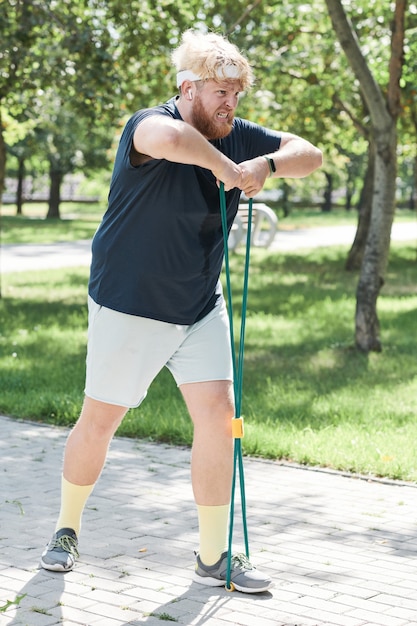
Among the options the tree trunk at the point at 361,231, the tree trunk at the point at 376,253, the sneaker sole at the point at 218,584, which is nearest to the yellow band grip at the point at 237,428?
the sneaker sole at the point at 218,584

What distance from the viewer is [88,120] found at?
1421 cm

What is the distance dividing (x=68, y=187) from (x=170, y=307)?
226 ft

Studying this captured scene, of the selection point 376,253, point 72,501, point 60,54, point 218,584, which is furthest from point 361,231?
point 218,584

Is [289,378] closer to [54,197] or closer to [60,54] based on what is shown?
[60,54]

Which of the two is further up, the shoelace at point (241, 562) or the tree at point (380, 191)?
the tree at point (380, 191)

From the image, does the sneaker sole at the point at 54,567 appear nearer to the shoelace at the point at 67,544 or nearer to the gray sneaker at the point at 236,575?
the shoelace at the point at 67,544

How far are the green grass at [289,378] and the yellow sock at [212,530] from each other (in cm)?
226

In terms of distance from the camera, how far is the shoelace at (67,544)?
14.5 ft

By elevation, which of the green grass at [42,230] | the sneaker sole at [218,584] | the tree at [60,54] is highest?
the tree at [60,54]

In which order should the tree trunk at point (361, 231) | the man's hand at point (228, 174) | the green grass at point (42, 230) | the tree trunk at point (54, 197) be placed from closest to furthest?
1. the man's hand at point (228, 174)
2. the tree trunk at point (361, 231)
3. the green grass at point (42, 230)
4. the tree trunk at point (54, 197)

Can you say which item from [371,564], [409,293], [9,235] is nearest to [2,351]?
[371,564]

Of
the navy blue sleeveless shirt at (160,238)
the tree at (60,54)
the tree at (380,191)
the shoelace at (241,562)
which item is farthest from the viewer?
the tree at (60,54)

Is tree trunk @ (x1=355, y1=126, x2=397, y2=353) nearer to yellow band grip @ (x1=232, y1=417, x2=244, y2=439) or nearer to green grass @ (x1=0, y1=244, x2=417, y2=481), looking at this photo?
green grass @ (x1=0, y1=244, x2=417, y2=481)

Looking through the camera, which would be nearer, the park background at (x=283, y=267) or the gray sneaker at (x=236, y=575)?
the gray sneaker at (x=236, y=575)
